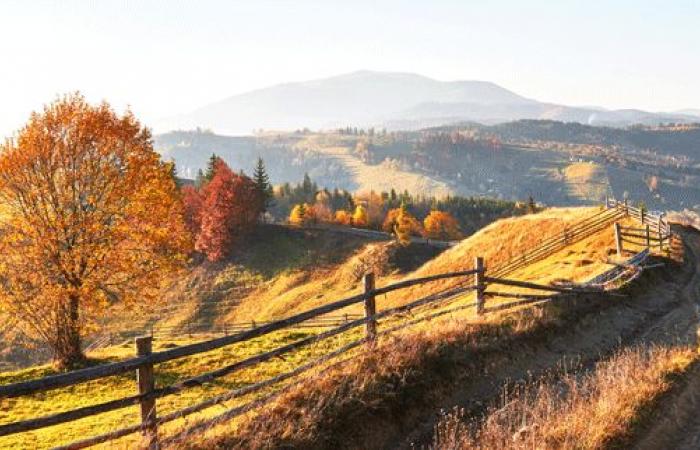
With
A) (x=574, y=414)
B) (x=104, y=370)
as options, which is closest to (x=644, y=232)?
(x=574, y=414)

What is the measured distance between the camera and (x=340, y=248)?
268 feet

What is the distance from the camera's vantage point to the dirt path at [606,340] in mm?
11797

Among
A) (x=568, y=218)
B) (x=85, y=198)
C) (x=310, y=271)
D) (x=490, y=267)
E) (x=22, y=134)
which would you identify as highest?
(x=22, y=134)

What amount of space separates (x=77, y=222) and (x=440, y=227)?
108 metres

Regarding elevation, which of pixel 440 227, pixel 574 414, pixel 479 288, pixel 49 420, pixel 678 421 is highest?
Answer: pixel 49 420

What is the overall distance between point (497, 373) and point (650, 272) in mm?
16115

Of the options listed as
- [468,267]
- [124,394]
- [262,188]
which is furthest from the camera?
[262,188]

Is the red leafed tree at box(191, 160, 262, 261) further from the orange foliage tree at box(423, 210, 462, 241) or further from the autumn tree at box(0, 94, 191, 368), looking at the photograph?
the autumn tree at box(0, 94, 191, 368)

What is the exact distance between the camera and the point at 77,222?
26.9m

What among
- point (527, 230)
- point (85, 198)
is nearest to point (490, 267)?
point (527, 230)

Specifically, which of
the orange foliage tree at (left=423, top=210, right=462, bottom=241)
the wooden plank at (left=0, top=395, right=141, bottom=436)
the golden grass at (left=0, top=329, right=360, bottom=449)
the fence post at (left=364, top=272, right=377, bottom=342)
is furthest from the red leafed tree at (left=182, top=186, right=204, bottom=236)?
the wooden plank at (left=0, top=395, right=141, bottom=436)

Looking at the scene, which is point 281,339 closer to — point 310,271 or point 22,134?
point 22,134

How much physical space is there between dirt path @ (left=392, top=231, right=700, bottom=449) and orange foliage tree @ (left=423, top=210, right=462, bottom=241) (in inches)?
3893

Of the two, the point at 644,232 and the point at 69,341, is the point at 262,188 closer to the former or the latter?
the point at 644,232
